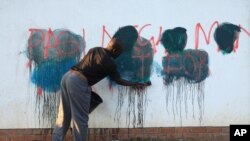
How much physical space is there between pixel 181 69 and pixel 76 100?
1.61 m

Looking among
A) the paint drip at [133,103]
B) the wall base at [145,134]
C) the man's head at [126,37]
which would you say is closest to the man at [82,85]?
the man's head at [126,37]

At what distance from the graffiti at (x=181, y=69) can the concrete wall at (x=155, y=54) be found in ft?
0.15

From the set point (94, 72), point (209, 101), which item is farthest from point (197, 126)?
point (94, 72)

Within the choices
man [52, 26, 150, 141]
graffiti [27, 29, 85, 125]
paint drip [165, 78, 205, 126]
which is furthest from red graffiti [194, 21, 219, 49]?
graffiti [27, 29, 85, 125]

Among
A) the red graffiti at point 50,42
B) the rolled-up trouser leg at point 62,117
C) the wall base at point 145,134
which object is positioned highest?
the red graffiti at point 50,42

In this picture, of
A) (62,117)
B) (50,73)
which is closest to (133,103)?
(62,117)

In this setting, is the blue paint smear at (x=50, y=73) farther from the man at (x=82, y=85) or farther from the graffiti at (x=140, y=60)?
the man at (x=82, y=85)

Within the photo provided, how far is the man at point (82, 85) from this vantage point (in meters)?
5.92

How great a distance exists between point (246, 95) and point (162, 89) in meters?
1.21

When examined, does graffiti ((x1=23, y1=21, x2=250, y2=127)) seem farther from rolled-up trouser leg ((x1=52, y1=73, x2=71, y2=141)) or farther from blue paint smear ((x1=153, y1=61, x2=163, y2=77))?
rolled-up trouser leg ((x1=52, y1=73, x2=71, y2=141))

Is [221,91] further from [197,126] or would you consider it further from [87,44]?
[87,44]

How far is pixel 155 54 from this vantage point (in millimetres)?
6500

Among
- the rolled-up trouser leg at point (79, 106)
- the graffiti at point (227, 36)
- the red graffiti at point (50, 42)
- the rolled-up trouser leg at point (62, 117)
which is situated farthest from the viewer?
the graffiti at point (227, 36)

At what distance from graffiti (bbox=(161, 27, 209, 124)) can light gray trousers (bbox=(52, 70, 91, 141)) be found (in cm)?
124
